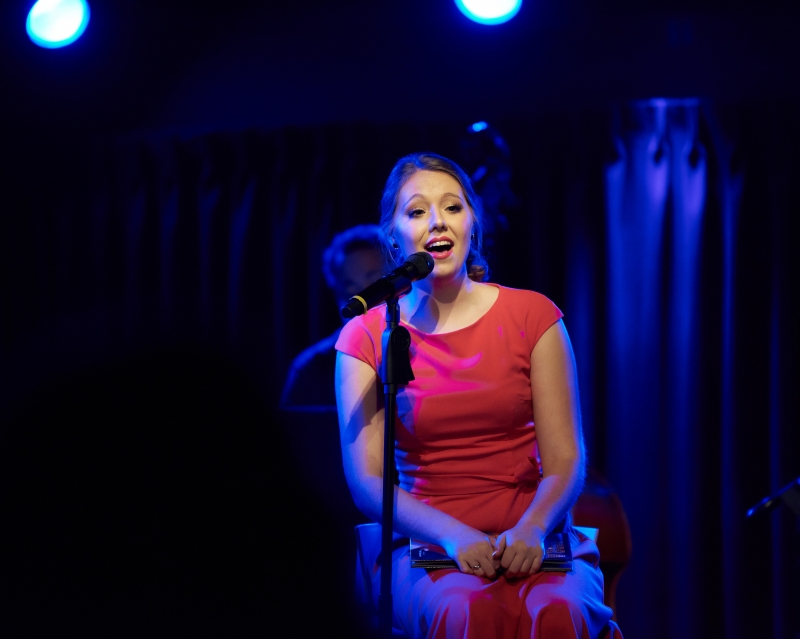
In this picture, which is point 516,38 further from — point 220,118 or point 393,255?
point 393,255

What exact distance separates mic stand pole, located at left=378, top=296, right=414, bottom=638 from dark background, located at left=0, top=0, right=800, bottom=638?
1475 mm

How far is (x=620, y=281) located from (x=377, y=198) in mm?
1223

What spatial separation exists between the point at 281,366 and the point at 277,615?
1262mm

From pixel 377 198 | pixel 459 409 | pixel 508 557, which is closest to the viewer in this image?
pixel 508 557

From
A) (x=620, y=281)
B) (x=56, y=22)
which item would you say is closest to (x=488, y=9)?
(x=620, y=281)

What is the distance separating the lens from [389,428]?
1530 mm

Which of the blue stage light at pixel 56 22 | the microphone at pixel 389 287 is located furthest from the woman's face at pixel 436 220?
the blue stage light at pixel 56 22

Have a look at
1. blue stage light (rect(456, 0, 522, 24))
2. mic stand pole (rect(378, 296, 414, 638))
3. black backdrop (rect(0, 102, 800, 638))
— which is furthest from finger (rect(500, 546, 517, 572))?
blue stage light (rect(456, 0, 522, 24))

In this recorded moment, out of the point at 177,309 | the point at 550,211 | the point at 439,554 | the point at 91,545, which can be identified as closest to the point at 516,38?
the point at 550,211

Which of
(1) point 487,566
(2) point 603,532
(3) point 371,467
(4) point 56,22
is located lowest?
(2) point 603,532

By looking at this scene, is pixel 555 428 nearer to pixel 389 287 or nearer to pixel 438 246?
pixel 438 246

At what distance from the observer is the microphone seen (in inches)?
54.7

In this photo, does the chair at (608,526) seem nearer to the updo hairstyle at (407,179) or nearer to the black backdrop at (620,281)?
the updo hairstyle at (407,179)

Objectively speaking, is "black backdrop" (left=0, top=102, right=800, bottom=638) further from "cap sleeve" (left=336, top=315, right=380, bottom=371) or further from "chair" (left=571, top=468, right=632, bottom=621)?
"cap sleeve" (left=336, top=315, right=380, bottom=371)
